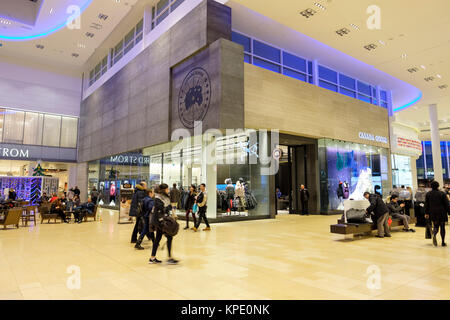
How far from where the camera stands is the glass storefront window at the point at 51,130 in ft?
79.9

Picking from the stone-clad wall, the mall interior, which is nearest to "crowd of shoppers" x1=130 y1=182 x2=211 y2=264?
the mall interior

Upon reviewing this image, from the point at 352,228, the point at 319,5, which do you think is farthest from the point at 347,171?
the point at 352,228

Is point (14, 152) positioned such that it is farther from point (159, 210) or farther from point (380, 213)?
point (380, 213)

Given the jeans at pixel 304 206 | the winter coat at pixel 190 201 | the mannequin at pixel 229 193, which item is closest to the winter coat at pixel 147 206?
the winter coat at pixel 190 201

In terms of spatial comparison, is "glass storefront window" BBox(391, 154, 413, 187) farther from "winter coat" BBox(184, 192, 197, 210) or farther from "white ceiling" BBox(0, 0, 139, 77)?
"white ceiling" BBox(0, 0, 139, 77)

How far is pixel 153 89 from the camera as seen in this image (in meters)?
14.6

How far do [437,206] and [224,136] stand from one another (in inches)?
280

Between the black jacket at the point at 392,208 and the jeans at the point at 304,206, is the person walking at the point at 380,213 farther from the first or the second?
the jeans at the point at 304,206

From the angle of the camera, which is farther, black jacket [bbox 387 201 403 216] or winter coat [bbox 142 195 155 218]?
black jacket [bbox 387 201 403 216]

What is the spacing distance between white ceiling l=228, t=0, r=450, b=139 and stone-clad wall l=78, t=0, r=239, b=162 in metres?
1.53

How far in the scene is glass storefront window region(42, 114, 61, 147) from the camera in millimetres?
24362

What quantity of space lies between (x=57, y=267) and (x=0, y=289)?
114 cm

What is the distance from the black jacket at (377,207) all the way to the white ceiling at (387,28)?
632 centimetres

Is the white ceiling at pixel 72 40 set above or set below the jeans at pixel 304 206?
above
